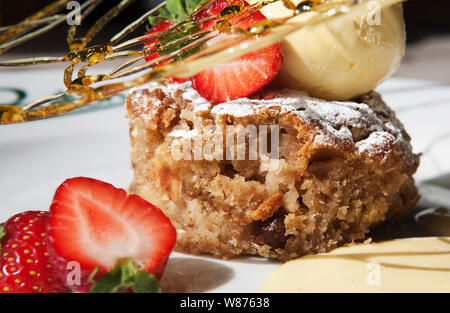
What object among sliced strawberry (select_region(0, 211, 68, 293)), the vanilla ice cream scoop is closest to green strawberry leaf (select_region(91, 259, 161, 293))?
sliced strawberry (select_region(0, 211, 68, 293))

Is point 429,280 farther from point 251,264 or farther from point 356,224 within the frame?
point 251,264

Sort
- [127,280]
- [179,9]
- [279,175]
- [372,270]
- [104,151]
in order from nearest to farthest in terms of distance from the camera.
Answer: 1. [127,280]
2. [372,270]
3. [279,175]
4. [179,9]
5. [104,151]

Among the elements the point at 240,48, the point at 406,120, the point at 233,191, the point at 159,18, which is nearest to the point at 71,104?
the point at 240,48

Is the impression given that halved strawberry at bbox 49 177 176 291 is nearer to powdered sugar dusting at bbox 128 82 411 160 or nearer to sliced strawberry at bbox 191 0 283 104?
powdered sugar dusting at bbox 128 82 411 160

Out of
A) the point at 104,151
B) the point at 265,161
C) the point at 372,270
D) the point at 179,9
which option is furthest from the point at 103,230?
the point at 104,151

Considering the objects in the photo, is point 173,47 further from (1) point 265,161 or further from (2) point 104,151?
(2) point 104,151


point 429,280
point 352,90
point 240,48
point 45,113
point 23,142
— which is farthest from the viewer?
point 23,142

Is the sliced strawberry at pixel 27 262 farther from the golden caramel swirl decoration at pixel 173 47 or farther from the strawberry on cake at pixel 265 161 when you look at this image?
the strawberry on cake at pixel 265 161
